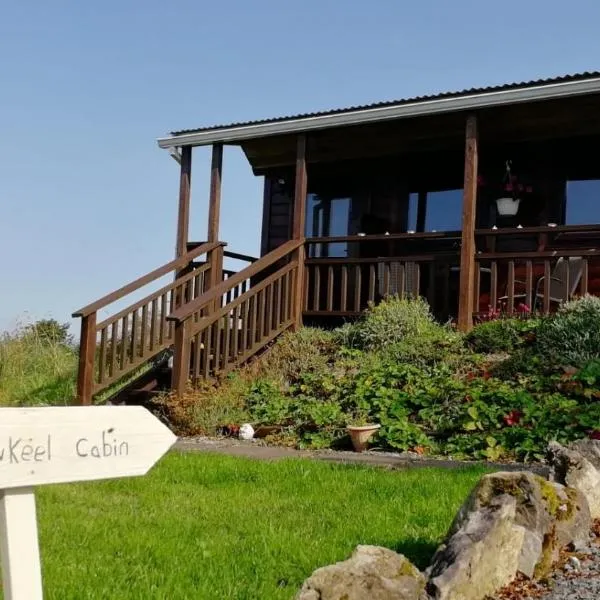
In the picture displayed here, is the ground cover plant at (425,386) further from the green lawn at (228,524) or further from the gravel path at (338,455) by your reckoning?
the green lawn at (228,524)

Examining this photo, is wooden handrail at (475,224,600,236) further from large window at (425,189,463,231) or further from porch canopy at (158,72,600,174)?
large window at (425,189,463,231)

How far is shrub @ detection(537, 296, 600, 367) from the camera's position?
8.07 m

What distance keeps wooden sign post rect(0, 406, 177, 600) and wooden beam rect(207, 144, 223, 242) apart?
986 centimetres

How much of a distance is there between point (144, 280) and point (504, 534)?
7772mm

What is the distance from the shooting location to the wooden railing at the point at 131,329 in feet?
30.6

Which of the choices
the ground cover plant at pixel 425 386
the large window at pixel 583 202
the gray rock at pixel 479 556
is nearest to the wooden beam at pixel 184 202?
the ground cover plant at pixel 425 386

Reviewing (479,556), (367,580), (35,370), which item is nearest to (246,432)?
(479,556)

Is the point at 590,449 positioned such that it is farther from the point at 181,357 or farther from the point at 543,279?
the point at 543,279

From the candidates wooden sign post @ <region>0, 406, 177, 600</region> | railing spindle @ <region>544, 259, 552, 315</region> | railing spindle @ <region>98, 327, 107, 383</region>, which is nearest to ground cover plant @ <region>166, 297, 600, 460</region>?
railing spindle @ <region>544, 259, 552, 315</region>

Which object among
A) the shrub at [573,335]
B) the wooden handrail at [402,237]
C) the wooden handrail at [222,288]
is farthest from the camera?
the wooden handrail at [402,237]

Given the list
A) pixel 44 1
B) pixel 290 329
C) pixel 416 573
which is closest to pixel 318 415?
pixel 290 329

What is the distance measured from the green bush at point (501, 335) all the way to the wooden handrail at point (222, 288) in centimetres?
267

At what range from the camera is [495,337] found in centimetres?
911

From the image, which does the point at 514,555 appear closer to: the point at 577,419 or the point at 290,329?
the point at 577,419
